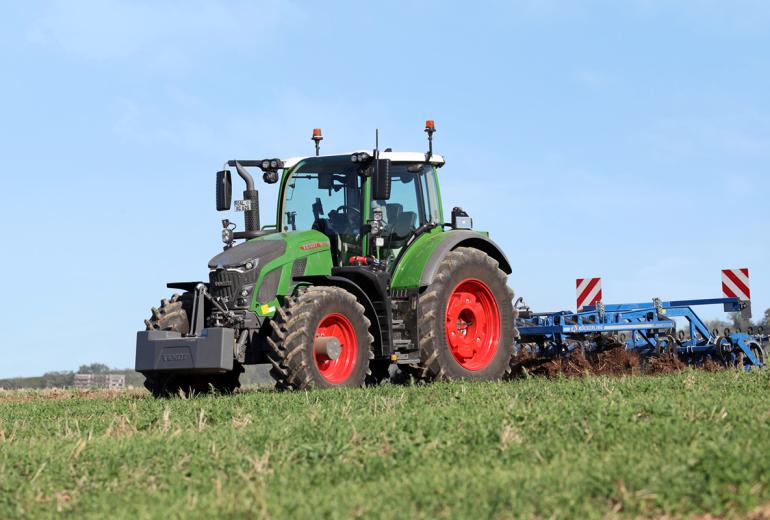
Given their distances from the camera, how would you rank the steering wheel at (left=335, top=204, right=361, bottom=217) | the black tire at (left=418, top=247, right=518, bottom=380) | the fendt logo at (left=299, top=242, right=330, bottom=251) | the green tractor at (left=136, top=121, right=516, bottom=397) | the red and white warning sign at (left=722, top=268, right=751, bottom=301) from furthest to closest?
the red and white warning sign at (left=722, top=268, right=751, bottom=301), the steering wheel at (left=335, top=204, right=361, bottom=217), the black tire at (left=418, top=247, right=518, bottom=380), the fendt logo at (left=299, top=242, right=330, bottom=251), the green tractor at (left=136, top=121, right=516, bottom=397)

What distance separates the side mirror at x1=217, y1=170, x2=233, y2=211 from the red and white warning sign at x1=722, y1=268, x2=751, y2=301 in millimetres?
8584

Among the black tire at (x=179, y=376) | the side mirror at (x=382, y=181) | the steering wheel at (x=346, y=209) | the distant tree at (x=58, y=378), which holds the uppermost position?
the side mirror at (x=382, y=181)

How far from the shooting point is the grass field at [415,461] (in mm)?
5008

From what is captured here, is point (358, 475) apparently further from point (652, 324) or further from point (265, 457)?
point (652, 324)

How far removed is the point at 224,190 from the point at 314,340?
2.37 m

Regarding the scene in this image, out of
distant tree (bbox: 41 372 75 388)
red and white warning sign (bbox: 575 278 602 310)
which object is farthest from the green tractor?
distant tree (bbox: 41 372 75 388)

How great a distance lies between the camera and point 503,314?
12539mm

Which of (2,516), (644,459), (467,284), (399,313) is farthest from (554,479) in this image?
(467,284)

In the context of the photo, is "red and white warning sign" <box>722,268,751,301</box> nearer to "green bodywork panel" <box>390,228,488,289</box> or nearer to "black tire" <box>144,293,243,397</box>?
"green bodywork panel" <box>390,228,488,289</box>

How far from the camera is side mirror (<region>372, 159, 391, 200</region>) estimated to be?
432 inches

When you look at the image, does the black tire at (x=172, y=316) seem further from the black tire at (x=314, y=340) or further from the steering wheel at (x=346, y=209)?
the steering wheel at (x=346, y=209)

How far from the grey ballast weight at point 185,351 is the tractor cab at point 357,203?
197 cm

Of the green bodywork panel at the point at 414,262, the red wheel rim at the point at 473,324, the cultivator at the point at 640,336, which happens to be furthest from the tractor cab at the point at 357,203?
the cultivator at the point at 640,336

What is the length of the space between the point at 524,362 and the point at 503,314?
213 centimetres
